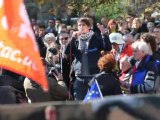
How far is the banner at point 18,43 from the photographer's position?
3.57m

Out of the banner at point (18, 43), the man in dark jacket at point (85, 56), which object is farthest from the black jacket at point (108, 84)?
the banner at point (18, 43)

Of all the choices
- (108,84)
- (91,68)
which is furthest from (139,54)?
(91,68)

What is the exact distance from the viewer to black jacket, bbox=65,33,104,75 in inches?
307

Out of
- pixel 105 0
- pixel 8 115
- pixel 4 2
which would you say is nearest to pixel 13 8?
A: pixel 4 2

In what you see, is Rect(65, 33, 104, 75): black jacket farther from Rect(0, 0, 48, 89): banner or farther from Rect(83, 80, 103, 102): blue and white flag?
Rect(0, 0, 48, 89): banner

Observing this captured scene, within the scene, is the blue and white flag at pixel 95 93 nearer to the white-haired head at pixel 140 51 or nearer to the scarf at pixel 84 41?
the white-haired head at pixel 140 51

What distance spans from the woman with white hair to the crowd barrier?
2.92 m

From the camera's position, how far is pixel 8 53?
12.1 ft

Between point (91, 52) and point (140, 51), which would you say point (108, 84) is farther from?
point (91, 52)

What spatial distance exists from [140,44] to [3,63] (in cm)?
295

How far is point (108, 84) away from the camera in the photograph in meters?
5.92

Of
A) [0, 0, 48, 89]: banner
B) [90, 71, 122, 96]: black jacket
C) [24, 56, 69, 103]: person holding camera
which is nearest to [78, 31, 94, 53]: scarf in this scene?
[24, 56, 69, 103]: person holding camera

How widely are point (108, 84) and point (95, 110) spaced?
2.87m

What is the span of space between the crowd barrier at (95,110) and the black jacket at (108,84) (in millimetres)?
2781
